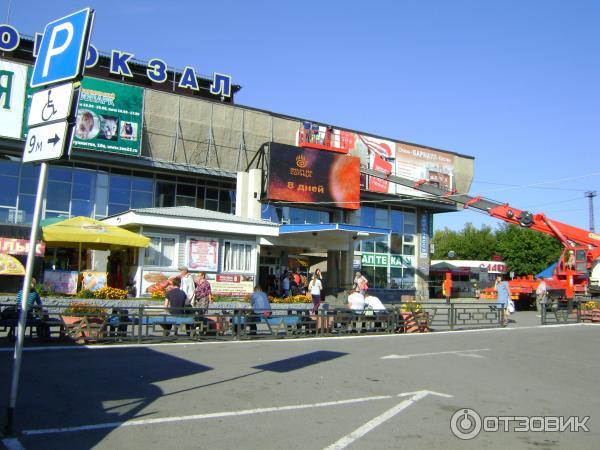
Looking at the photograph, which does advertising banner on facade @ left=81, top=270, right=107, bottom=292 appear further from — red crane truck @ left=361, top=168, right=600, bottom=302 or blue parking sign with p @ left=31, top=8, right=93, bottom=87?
red crane truck @ left=361, top=168, right=600, bottom=302

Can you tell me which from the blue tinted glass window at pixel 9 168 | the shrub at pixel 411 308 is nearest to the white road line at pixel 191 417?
the shrub at pixel 411 308

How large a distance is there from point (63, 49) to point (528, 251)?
6442 cm

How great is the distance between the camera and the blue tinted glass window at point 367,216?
1618 inches

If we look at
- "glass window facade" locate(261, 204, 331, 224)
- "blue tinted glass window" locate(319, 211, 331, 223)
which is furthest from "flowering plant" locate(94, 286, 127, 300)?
"blue tinted glass window" locate(319, 211, 331, 223)

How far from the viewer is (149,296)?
22422 mm

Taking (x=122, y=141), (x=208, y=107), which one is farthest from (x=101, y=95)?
(x=208, y=107)

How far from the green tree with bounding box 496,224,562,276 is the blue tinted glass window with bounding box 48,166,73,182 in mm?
49084

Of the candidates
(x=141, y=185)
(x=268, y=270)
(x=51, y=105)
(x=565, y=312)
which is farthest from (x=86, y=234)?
(x=565, y=312)

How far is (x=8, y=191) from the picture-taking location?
A: 29.3m

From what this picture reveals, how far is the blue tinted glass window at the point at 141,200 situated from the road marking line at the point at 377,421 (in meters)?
26.6

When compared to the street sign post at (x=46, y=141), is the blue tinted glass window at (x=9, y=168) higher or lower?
higher

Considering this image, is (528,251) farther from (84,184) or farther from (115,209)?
(84,184)

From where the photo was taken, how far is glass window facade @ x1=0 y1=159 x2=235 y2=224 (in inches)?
1156

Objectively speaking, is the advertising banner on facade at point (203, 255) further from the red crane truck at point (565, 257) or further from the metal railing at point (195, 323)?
the red crane truck at point (565, 257)
